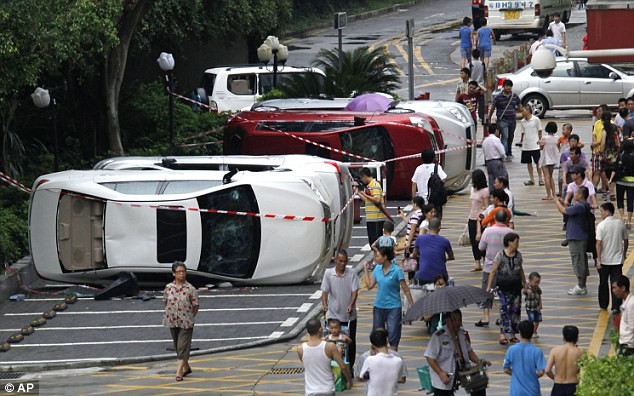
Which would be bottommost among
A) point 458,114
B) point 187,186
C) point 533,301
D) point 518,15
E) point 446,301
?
point 533,301


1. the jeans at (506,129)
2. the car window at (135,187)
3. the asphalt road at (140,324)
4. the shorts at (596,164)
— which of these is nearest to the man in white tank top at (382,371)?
the asphalt road at (140,324)

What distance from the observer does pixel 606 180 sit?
→ 2623 centimetres

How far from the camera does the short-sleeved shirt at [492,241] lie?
17922 mm

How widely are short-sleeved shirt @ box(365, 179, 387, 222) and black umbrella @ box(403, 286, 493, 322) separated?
6.82 meters

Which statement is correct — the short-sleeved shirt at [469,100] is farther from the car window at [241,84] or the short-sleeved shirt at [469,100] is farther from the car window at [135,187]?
the car window at [135,187]

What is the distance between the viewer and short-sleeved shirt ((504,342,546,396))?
1341 centimetres

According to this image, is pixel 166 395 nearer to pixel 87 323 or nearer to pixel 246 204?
pixel 87 323

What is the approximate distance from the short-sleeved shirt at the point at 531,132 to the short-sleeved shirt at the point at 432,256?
956 centimetres

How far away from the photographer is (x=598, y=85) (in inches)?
1399

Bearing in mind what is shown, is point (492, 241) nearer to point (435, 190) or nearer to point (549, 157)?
point (435, 190)

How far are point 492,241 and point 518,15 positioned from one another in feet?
101

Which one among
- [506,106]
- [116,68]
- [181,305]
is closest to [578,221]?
[181,305]

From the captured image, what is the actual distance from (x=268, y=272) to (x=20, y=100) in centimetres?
1176

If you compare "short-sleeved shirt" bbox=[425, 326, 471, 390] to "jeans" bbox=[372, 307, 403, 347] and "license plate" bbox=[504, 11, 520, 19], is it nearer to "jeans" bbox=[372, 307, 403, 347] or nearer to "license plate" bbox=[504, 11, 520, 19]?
"jeans" bbox=[372, 307, 403, 347]
